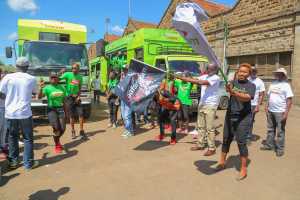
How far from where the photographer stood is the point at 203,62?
408 inches

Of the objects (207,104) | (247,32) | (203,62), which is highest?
(247,32)

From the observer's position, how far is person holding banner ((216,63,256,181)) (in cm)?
445

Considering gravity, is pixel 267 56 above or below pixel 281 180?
above

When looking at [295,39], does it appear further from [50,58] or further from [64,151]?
[64,151]

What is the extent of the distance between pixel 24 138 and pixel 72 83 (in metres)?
2.63

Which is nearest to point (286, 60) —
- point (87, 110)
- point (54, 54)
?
point (87, 110)

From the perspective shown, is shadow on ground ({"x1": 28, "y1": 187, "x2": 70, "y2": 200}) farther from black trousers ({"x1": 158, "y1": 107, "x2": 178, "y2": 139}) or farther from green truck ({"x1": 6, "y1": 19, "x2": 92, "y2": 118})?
green truck ({"x1": 6, "y1": 19, "x2": 92, "y2": 118})

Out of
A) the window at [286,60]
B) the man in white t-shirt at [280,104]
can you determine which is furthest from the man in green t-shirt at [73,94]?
the window at [286,60]

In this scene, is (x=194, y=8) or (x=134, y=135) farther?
(x=134, y=135)

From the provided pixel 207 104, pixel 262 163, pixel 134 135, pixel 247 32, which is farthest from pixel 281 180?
pixel 247 32

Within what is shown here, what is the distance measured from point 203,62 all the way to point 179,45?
144 cm

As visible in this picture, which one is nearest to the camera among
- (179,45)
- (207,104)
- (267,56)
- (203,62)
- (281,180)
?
(281,180)

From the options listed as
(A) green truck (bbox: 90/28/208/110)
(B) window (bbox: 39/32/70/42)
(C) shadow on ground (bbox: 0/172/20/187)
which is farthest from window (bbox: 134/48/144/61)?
(C) shadow on ground (bbox: 0/172/20/187)

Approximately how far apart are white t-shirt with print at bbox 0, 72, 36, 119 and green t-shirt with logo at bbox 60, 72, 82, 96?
94.5 inches
